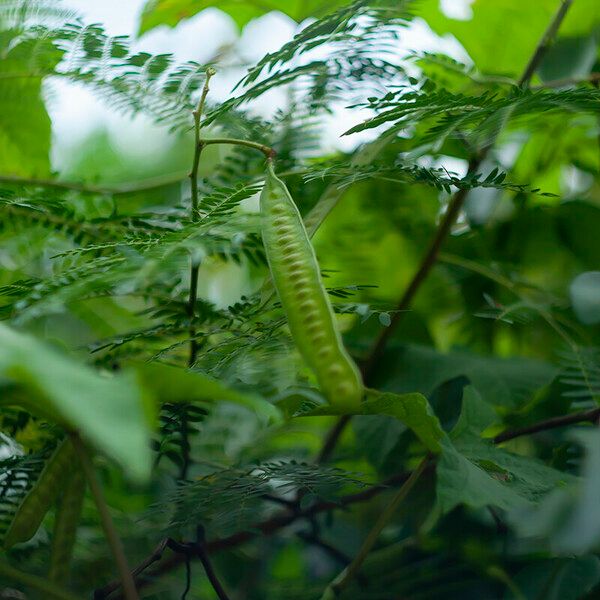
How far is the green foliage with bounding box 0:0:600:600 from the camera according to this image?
0.38 metres

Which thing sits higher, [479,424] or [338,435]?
[479,424]

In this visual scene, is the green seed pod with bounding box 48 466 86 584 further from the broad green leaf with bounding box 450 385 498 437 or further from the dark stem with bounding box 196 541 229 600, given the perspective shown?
the broad green leaf with bounding box 450 385 498 437

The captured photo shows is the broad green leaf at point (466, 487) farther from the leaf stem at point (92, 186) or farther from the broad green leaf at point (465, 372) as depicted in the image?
the leaf stem at point (92, 186)

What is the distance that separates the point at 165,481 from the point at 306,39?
37 cm

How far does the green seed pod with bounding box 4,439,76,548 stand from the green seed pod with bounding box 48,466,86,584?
0.05 metres

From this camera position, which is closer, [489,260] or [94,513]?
[94,513]

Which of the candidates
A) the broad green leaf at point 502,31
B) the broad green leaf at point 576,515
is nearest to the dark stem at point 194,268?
the broad green leaf at point 576,515

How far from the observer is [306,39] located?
18.3 inches

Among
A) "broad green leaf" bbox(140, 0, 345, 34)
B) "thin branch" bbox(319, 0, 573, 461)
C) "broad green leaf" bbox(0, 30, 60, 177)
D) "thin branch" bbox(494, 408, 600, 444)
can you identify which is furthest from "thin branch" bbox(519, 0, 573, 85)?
"broad green leaf" bbox(0, 30, 60, 177)

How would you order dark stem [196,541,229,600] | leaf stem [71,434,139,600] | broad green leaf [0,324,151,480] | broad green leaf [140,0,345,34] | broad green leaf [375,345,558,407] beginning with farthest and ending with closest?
broad green leaf [140,0,345,34] < broad green leaf [375,345,558,407] < dark stem [196,541,229,600] < leaf stem [71,434,139,600] < broad green leaf [0,324,151,480]

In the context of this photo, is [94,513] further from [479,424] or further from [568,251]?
[568,251]

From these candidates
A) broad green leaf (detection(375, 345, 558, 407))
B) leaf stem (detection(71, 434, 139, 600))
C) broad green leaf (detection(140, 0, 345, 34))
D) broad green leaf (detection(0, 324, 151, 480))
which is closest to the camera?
broad green leaf (detection(0, 324, 151, 480))

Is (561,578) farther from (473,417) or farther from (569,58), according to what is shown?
(569,58)

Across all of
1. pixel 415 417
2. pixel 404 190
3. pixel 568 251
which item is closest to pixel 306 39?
pixel 415 417
